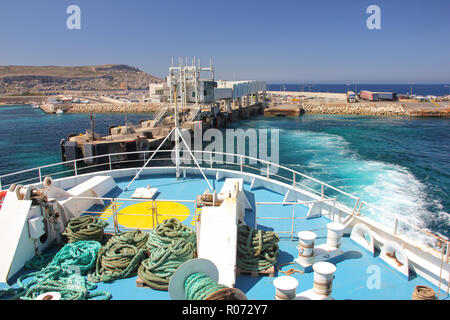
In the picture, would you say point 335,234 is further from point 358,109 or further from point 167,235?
point 358,109

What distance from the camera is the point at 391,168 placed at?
23.6 m

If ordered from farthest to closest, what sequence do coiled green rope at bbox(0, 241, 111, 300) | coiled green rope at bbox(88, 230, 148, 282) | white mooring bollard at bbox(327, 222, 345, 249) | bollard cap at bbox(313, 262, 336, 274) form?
white mooring bollard at bbox(327, 222, 345, 249), coiled green rope at bbox(88, 230, 148, 282), coiled green rope at bbox(0, 241, 111, 300), bollard cap at bbox(313, 262, 336, 274)

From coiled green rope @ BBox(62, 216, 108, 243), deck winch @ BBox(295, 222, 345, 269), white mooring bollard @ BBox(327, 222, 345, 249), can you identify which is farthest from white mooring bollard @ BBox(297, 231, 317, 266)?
coiled green rope @ BBox(62, 216, 108, 243)

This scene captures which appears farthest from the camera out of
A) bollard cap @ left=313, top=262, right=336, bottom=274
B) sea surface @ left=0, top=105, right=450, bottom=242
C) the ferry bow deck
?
sea surface @ left=0, top=105, right=450, bottom=242

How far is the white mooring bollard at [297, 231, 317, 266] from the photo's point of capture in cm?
561

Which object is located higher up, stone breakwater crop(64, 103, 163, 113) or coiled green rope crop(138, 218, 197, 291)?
stone breakwater crop(64, 103, 163, 113)

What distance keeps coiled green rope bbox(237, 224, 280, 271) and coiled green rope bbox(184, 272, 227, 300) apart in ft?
4.70

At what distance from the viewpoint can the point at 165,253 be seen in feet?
16.9

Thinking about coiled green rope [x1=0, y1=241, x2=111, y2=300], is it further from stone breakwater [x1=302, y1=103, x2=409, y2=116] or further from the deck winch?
stone breakwater [x1=302, y1=103, x2=409, y2=116]

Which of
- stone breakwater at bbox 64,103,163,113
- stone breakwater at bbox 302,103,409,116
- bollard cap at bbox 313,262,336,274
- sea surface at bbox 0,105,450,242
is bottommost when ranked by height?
sea surface at bbox 0,105,450,242

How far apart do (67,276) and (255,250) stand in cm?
340

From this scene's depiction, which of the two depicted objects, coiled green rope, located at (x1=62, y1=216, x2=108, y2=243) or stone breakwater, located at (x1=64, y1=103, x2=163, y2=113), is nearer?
coiled green rope, located at (x1=62, y1=216, x2=108, y2=243)

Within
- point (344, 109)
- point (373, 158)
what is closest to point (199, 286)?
point (373, 158)
